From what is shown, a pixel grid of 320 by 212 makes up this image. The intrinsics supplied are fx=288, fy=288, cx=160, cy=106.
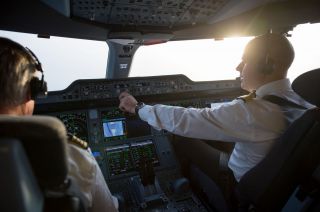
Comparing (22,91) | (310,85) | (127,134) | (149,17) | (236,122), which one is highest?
(149,17)

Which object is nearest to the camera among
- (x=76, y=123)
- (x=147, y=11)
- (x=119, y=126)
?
(x=147, y=11)

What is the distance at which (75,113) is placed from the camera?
88.7 inches

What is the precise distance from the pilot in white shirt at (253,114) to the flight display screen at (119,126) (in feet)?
2.28

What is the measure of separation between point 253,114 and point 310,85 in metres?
0.34

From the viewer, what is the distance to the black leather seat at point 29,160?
623 millimetres

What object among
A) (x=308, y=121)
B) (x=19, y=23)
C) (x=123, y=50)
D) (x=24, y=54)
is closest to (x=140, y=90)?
(x=123, y=50)

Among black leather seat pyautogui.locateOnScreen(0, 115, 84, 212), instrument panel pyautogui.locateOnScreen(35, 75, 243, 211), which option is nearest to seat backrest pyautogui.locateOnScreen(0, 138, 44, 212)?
black leather seat pyautogui.locateOnScreen(0, 115, 84, 212)

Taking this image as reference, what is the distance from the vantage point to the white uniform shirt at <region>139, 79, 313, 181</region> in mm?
1499

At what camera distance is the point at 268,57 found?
1573 mm

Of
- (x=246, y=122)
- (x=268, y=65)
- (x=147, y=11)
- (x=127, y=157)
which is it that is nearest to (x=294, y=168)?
(x=246, y=122)

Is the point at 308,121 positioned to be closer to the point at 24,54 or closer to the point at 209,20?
the point at 209,20

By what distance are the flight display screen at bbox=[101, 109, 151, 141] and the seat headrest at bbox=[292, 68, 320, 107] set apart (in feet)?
4.65

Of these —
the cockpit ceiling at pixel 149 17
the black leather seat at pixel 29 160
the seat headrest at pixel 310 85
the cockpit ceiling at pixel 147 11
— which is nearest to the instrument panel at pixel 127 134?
the cockpit ceiling at pixel 149 17

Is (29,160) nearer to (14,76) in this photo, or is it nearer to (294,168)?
(14,76)
